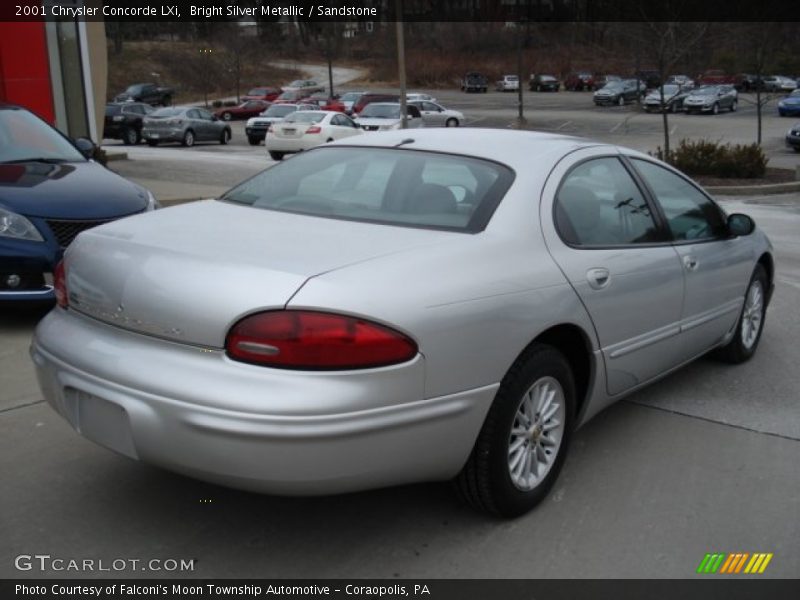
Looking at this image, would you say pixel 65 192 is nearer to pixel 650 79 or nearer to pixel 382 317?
pixel 382 317

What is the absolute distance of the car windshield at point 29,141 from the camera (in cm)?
720

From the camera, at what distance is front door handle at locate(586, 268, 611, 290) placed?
3701 millimetres

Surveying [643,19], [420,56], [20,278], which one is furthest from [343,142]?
[420,56]

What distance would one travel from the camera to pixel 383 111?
31.0 m

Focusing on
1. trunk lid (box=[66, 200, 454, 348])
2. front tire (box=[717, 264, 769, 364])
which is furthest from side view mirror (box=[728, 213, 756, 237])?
trunk lid (box=[66, 200, 454, 348])

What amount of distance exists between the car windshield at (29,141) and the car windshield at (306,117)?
1910 centimetres

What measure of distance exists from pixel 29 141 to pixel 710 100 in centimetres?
4444

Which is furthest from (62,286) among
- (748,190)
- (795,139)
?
(795,139)

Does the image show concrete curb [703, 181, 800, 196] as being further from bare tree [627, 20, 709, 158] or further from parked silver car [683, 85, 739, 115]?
parked silver car [683, 85, 739, 115]

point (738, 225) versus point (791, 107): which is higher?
point (738, 225)
